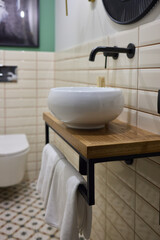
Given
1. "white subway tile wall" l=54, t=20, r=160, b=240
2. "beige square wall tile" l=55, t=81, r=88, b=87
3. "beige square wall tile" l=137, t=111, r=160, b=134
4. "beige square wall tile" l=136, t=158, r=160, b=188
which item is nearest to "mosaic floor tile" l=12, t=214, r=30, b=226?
"white subway tile wall" l=54, t=20, r=160, b=240

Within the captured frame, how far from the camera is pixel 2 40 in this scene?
2473 mm

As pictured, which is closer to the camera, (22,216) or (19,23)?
(22,216)

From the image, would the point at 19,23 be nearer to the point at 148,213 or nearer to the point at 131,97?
the point at 131,97

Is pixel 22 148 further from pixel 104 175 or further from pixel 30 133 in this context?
pixel 104 175

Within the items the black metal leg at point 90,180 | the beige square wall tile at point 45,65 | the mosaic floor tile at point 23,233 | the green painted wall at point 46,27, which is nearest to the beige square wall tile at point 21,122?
the beige square wall tile at point 45,65

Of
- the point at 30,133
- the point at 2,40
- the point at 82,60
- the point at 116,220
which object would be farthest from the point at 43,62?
the point at 116,220

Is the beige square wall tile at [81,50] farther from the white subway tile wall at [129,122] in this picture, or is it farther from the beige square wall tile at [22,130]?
the beige square wall tile at [22,130]

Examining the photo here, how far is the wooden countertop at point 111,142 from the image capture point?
2.68 feet

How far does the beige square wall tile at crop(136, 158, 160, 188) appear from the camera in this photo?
3.34 ft

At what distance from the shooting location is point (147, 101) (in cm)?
107

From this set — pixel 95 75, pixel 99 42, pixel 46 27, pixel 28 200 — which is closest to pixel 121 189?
pixel 95 75

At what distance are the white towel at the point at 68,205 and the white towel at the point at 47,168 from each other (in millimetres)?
39

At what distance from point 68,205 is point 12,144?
4.39ft

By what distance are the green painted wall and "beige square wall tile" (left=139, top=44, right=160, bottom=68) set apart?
169 centimetres
